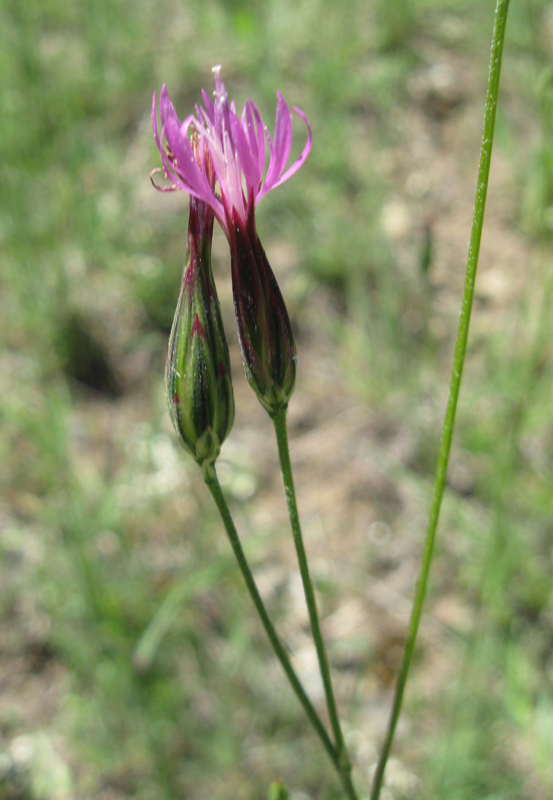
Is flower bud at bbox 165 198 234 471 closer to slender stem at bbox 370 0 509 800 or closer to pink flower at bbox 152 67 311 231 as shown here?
pink flower at bbox 152 67 311 231

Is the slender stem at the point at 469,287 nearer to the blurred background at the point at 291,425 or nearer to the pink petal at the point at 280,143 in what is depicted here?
the pink petal at the point at 280,143

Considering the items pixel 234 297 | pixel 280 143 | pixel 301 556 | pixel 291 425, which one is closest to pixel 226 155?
pixel 280 143

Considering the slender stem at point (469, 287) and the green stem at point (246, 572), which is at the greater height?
the slender stem at point (469, 287)

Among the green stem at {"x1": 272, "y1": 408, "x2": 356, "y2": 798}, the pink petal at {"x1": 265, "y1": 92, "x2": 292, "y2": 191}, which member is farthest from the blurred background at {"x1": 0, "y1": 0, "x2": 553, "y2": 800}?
the pink petal at {"x1": 265, "y1": 92, "x2": 292, "y2": 191}

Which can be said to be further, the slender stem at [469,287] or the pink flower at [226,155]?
the pink flower at [226,155]

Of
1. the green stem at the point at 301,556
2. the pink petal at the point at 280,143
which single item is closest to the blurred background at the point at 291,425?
the green stem at the point at 301,556

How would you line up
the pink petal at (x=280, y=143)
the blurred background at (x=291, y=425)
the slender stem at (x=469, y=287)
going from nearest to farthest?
1. the slender stem at (x=469, y=287)
2. the pink petal at (x=280, y=143)
3. the blurred background at (x=291, y=425)

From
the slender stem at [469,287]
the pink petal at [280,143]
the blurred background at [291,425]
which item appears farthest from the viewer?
the blurred background at [291,425]
